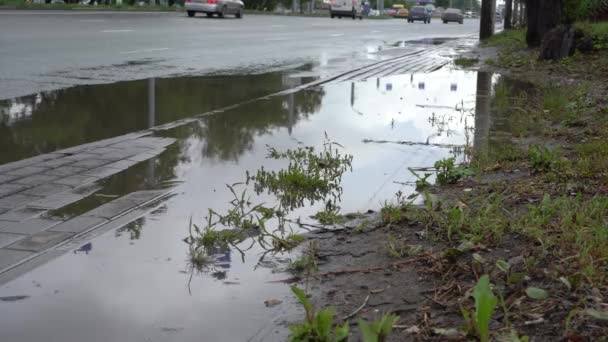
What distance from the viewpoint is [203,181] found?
5.61m

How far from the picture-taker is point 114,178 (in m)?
5.57

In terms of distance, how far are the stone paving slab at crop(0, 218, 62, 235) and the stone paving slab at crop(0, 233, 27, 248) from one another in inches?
1.9

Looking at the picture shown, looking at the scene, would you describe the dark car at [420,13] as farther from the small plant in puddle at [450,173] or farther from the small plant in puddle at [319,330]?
the small plant in puddle at [319,330]

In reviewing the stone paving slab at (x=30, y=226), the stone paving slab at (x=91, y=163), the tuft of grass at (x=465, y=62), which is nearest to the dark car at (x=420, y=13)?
the tuft of grass at (x=465, y=62)

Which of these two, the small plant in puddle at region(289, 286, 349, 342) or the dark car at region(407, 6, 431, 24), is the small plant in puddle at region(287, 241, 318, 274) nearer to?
the small plant in puddle at region(289, 286, 349, 342)

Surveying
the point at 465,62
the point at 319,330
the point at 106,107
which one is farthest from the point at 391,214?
the point at 465,62

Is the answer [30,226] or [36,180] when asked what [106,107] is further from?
[30,226]

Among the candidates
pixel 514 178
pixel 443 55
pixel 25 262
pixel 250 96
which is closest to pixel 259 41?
pixel 443 55

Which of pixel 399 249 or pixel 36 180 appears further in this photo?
pixel 36 180

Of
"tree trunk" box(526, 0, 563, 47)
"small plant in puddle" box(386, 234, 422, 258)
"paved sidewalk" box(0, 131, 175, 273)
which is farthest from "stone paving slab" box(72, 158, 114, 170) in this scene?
"tree trunk" box(526, 0, 563, 47)

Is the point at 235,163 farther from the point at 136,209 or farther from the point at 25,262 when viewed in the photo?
the point at 25,262

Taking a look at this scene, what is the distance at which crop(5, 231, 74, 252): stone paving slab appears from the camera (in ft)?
13.4

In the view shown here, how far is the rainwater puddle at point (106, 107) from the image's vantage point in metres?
6.97

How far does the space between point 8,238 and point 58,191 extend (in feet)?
3.19
